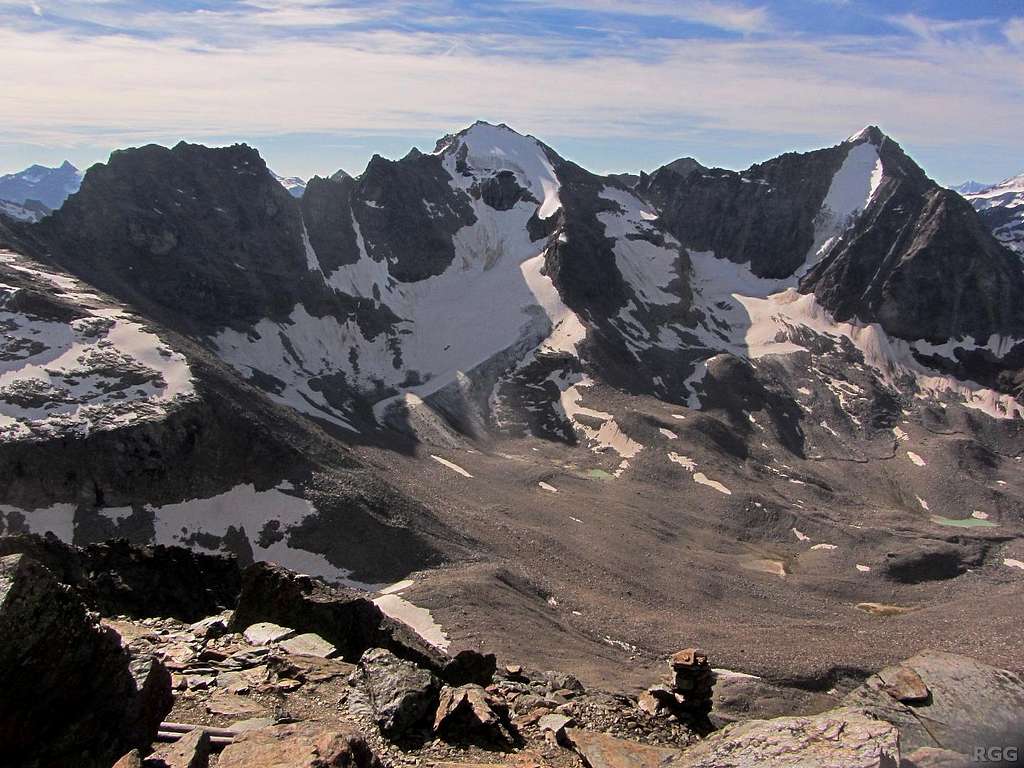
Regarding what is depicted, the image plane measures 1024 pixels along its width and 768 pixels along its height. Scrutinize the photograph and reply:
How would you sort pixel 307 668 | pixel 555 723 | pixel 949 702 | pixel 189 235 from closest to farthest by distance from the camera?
pixel 949 702 → pixel 555 723 → pixel 307 668 → pixel 189 235

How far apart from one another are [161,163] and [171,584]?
474ft

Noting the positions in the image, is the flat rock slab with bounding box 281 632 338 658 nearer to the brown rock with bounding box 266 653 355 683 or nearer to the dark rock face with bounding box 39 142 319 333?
the brown rock with bounding box 266 653 355 683

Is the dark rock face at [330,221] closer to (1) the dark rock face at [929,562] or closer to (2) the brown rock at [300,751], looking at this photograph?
(1) the dark rock face at [929,562]

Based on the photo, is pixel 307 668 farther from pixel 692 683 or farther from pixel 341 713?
pixel 692 683

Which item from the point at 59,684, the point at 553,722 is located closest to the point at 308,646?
the point at 553,722

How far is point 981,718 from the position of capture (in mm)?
9922

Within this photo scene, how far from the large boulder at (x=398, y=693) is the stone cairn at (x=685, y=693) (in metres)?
9.53

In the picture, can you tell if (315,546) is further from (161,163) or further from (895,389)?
(895,389)

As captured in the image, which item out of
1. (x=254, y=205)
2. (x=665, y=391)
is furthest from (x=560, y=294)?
(x=254, y=205)

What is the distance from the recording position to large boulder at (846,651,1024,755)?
9.72 meters

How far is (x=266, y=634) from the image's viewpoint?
23.1 meters

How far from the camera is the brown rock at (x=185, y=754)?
39.6 ft

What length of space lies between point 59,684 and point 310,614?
1559 cm

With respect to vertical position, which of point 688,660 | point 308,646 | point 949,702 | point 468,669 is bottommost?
point 468,669
